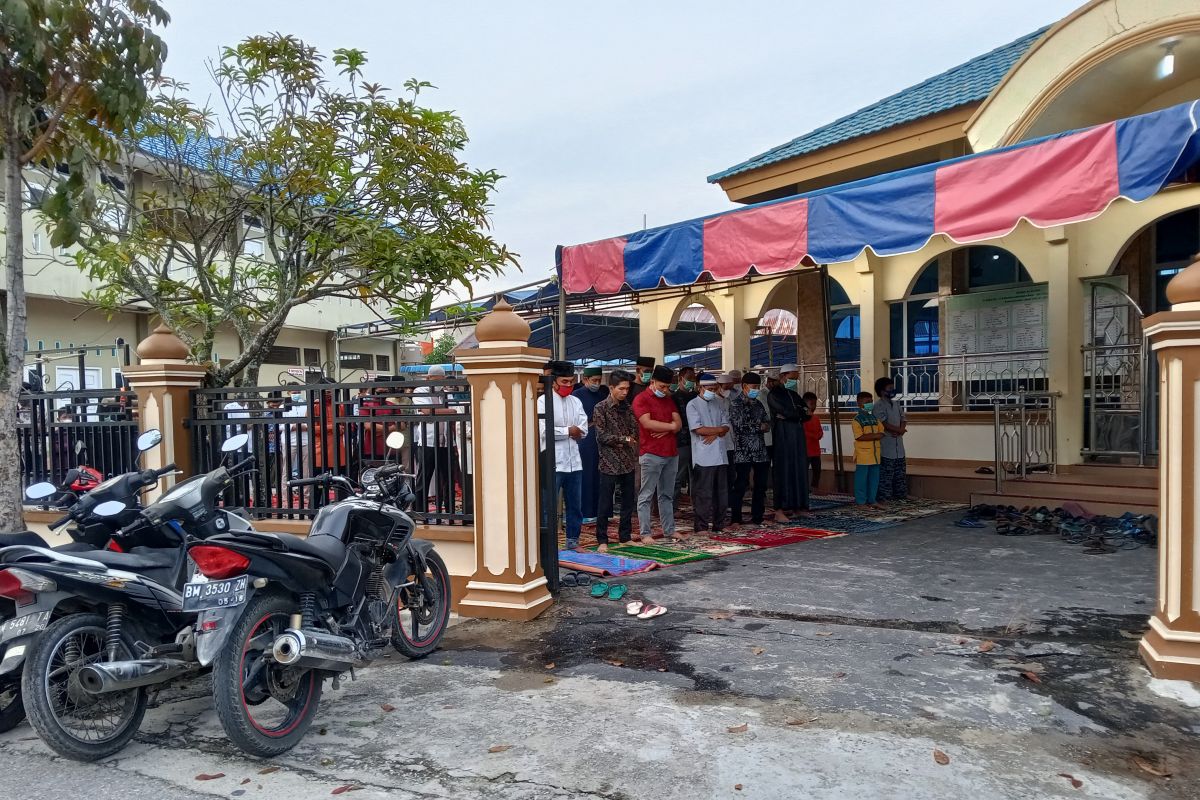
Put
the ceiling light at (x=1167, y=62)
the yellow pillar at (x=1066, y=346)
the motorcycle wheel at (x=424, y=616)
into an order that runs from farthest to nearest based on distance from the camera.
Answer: the yellow pillar at (x=1066, y=346) → the ceiling light at (x=1167, y=62) → the motorcycle wheel at (x=424, y=616)

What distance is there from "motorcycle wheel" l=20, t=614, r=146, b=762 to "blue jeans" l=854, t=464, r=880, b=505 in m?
8.45

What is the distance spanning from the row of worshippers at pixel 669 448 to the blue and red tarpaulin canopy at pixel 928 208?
1.24 metres

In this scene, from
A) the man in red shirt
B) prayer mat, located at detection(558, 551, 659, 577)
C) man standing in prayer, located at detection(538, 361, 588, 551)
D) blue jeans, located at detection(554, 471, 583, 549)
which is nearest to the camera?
prayer mat, located at detection(558, 551, 659, 577)

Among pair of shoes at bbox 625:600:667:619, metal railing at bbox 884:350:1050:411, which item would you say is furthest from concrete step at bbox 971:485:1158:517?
pair of shoes at bbox 625:600:667:619

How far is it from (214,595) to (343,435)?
9.04 ft

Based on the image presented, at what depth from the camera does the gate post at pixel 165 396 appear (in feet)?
21.7

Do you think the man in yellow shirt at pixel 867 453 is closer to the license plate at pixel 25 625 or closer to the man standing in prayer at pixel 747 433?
the man standing in prayer at pixel 747 433

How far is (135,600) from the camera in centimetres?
354

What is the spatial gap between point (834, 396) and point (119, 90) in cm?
854

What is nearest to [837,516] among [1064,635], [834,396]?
[834,396]

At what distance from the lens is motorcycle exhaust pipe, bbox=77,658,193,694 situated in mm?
3268

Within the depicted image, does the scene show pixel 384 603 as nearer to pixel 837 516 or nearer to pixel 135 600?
pixel 135 600

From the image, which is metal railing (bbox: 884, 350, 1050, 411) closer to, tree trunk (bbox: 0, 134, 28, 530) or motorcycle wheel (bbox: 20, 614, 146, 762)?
motorcycle wheel (bbox: 20, 614, 146, 762)

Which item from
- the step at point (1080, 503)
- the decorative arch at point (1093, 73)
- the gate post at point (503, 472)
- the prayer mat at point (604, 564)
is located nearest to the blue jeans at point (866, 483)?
the step at point (1080, 503)
